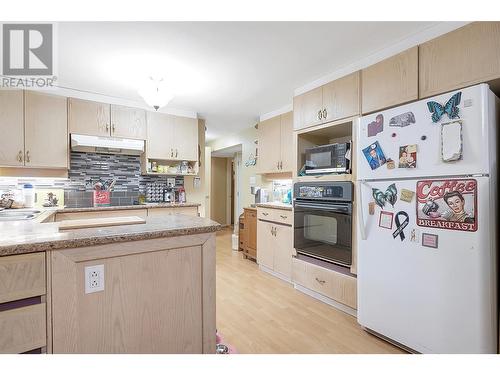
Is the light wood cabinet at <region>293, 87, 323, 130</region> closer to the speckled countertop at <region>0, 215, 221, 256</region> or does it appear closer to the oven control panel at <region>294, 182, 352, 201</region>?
the oven control panel at <region>294, 182, 352, 201</region>

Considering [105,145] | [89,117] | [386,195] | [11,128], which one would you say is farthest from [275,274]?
[11,128]

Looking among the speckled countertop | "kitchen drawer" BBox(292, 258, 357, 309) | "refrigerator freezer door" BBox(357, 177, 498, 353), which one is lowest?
"kitchen drawer" BBox(292, 258, 357, 309)

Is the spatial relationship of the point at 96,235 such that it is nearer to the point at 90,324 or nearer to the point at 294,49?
the point at 90,324

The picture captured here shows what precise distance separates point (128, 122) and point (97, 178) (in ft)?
2.91

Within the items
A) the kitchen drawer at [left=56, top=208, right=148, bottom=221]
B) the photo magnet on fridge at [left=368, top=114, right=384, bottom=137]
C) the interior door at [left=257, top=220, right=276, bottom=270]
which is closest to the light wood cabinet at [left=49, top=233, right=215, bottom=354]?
the photo magnet on fridge at [left=368, top=114, right=384, bottom=137]

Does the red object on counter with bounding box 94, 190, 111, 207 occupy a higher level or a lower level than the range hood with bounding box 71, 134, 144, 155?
lower

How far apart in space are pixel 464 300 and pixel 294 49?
2.17 m

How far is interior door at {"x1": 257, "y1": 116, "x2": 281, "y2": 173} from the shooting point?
3738mm

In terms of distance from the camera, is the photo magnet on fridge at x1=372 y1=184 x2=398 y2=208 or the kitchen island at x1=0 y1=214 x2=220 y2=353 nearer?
the kitchen island at x1=0 y1=214 x2=220 y2=353

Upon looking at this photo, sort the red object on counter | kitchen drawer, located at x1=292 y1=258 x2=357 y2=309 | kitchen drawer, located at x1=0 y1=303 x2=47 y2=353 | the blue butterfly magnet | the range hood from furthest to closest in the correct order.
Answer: the red object on counter < the range hood < kitchen drawer, located at x1=292 y1=258 x2=357 y2=309 < the blue butterfly magnet < kitchen drawer, located at x1=0 y1=303 x2=47 y2=353

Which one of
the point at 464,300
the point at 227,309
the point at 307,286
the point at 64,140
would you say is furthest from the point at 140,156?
the point at 464,300

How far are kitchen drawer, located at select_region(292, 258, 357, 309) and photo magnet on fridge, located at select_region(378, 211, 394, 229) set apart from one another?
68 cm

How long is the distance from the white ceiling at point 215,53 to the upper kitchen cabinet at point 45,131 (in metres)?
0.31

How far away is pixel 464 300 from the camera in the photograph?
56.4 inches
